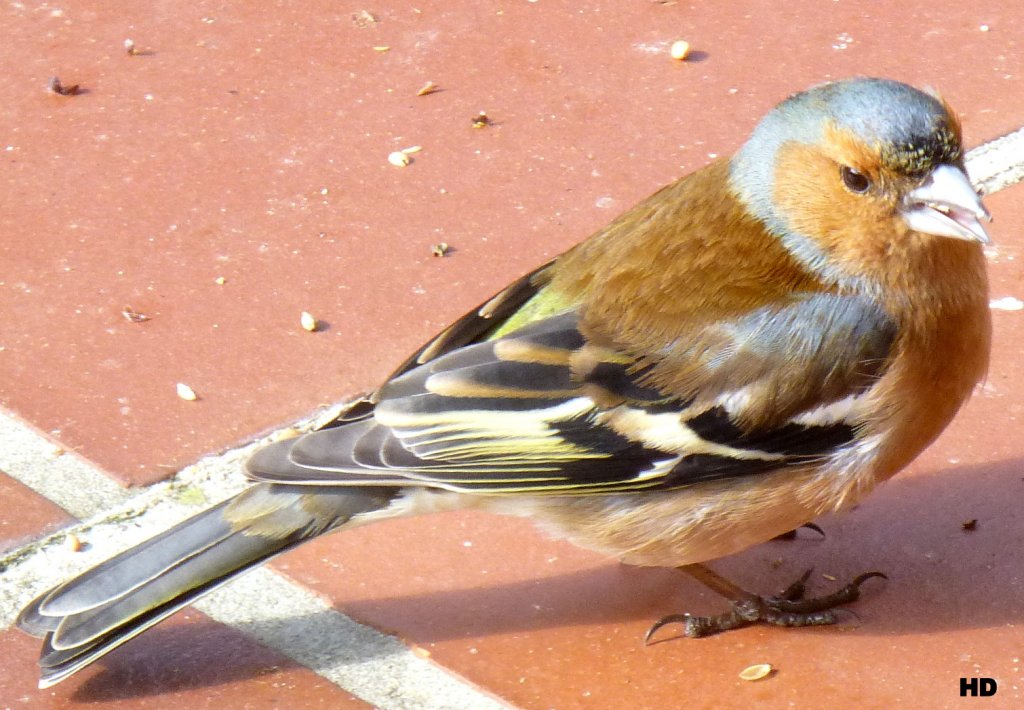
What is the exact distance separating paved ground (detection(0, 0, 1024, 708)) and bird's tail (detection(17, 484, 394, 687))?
3.5 inches

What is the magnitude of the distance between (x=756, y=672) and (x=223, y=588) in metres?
0.91

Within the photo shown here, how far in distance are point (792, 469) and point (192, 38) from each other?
2.14m

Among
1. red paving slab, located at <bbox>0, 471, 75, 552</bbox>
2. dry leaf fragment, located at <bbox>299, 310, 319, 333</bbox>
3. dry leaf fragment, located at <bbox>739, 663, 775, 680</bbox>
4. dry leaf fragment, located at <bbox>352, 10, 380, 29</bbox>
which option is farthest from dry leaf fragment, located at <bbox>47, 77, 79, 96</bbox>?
dry leaf fragment, located at <bbox>739, 663, 775, 680</bbox>

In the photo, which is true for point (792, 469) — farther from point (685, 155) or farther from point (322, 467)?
point (685, 155)

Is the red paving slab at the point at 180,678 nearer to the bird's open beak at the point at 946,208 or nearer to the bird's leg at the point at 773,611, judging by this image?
the bird's leg at the point at 773,611

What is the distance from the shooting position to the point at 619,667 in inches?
107

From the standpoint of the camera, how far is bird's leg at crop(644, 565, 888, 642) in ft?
9.16

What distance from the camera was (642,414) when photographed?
280cm

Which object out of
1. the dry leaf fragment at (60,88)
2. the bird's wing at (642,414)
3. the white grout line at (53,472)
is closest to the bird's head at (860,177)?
the bird's wing at (642,414)

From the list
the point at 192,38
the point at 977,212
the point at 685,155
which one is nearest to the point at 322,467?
the point at 977,212

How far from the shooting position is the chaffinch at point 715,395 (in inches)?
108

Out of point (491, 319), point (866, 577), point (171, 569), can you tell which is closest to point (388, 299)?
point (491, 319)

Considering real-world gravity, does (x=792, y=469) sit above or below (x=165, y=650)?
above

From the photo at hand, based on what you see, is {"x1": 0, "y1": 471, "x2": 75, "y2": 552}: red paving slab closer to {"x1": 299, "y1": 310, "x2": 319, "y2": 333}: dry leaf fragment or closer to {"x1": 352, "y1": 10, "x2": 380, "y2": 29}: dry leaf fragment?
{"x1": 299, "y1": 310, "x2": 319, "y2": 333}: dry leaf fragment
